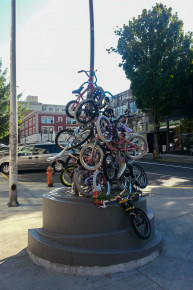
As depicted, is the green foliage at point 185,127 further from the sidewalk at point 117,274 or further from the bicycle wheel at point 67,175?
the bicycle wheel at point 67,175

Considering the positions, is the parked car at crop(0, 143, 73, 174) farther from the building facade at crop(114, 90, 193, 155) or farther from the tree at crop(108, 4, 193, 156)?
the building facade at crop(114, 90, 193, 155)

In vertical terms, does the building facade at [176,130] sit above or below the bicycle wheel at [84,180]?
above

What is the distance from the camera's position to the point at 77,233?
3.96m

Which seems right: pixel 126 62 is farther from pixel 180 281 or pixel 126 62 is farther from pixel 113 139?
pixel 180 281

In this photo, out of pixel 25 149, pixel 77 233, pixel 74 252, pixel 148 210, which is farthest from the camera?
pixel 25 149

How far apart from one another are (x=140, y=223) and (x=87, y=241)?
945 mm

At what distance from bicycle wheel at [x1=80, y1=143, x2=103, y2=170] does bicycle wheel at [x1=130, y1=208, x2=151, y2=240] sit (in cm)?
116

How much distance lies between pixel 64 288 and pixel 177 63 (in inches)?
975

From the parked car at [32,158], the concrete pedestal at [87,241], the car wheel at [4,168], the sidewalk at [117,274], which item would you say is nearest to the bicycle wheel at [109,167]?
the concrete pedestal at [87,241]

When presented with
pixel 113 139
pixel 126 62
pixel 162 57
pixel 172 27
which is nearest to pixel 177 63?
pixel 162 57

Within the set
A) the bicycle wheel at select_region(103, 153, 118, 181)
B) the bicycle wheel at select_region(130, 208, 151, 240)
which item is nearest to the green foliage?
the bicycle wheel at select_region(103, 153, 118, 181)

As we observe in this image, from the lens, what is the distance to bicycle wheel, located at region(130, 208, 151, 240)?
3.91 metres

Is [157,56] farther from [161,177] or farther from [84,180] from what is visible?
[84,180]

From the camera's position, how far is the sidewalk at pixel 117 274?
3.26m
